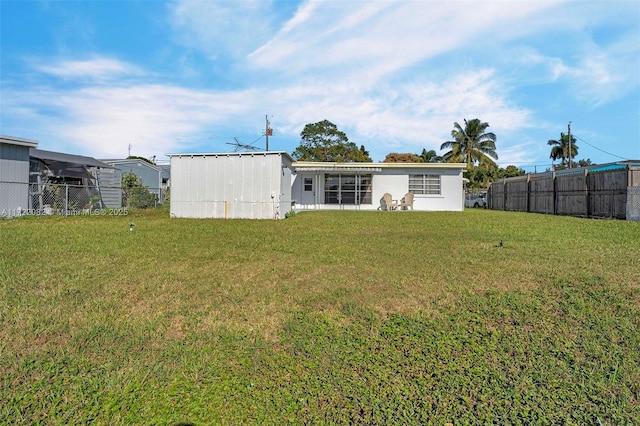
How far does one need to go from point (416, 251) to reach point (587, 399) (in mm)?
3841

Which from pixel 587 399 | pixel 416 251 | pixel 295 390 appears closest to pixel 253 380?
pixel 295 390

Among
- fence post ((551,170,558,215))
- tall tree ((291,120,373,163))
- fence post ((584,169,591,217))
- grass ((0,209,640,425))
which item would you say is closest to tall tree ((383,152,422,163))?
tall tree ((291,120,373,163))

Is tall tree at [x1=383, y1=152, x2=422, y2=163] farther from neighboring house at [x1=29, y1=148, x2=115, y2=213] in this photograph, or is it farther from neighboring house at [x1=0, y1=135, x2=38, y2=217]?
neighboring house at [x1=0, y1=135, x2=38, y2=217]

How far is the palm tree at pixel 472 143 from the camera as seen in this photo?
122 feet

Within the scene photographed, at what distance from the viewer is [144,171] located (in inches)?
979

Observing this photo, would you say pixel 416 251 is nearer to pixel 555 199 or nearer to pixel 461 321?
pixel 461 321

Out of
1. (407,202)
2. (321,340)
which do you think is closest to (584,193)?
(407,202)

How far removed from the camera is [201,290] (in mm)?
4191

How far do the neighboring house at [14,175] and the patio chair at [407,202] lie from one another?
16564mm

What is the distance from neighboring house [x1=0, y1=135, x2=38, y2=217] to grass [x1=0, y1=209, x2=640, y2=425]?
1014cm

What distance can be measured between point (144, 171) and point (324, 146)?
22.1m

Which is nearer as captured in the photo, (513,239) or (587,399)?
(587,399)

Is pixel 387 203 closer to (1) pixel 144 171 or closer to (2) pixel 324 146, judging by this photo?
(1) pixel 144 171

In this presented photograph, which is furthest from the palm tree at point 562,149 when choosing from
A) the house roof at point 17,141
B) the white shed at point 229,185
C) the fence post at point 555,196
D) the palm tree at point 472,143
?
the house roof at point 17,141
